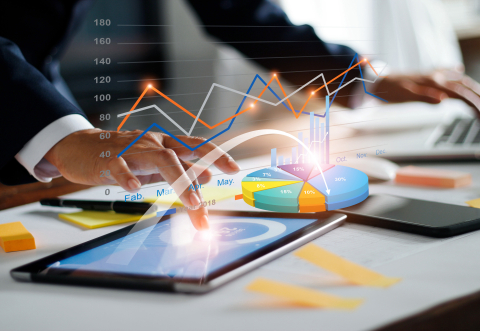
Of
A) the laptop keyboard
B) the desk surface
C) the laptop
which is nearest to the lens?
the desk surface

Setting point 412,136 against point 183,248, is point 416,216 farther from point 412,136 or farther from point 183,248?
point 412,136

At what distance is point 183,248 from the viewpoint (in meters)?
0.36

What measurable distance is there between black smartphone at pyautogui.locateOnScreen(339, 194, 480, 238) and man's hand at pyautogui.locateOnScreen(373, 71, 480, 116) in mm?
287

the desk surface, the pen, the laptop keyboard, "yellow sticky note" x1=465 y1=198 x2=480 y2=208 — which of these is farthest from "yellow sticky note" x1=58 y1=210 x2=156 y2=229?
the laptop keyboard

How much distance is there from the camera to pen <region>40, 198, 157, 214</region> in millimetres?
489

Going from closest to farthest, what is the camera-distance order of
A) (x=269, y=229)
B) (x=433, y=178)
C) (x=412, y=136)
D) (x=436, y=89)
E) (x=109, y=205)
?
(x=269, y=229), (x=109, y=205), (x=433, y=178), (x=436, y=89), (x=412, y=136)

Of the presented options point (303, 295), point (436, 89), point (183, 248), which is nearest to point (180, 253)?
point (183, 248)

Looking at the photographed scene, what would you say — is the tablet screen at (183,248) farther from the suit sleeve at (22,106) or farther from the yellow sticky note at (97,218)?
the suit sleeve at (22,106)

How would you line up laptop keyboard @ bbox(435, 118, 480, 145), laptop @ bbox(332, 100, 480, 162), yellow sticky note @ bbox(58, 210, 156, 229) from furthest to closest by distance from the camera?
laptop keyboard @ bbox(435, 118, 480, 145) → laptop @ bbox(332, 100, 480, 162) → yellow sticky note @ bbox(58, 210, 156, 229)

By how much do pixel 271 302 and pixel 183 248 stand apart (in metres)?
0.12

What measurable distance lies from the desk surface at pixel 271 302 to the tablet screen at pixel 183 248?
22mm

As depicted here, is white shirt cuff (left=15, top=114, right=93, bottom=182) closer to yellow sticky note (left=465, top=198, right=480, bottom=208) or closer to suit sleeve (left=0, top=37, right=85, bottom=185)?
suit sleeve (left=0, top=37, right=85, bottom=185)

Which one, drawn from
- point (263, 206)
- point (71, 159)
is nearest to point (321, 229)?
point (263, 206)

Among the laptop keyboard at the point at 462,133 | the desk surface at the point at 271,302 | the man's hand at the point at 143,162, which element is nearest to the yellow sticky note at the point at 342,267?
the desk surface at the point at 271,302
